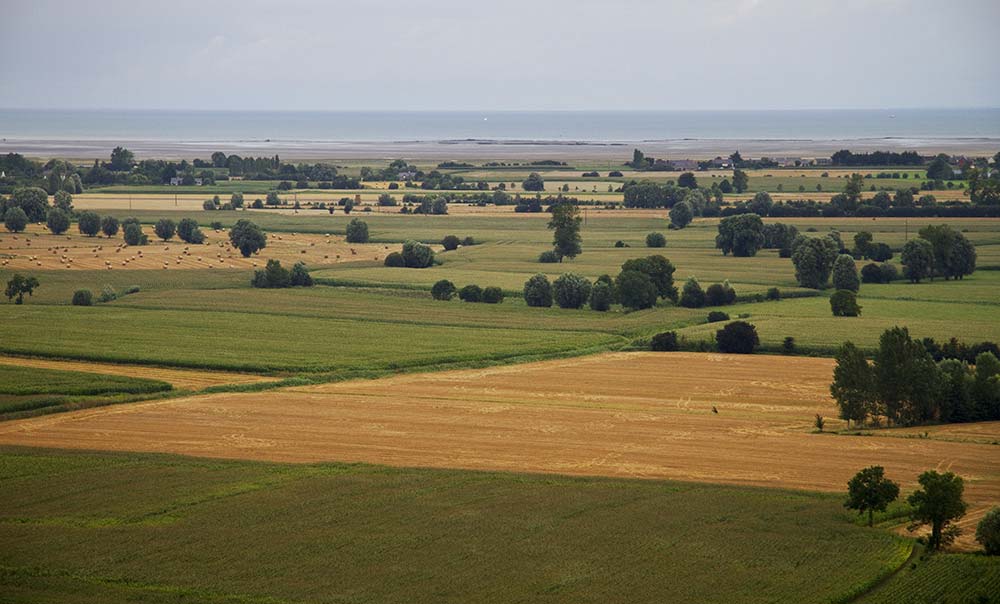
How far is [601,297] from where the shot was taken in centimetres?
8456

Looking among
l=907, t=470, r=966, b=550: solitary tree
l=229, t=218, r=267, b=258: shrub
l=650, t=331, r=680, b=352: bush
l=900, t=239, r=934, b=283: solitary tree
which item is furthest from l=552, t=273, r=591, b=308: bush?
l=907, t=470, r=966, b=550: solitary tree

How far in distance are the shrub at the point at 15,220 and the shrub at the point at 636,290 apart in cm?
6558

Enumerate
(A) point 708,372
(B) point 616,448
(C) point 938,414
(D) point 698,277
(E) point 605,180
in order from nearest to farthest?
(B) point 616,448
(C) point 938,414
(A) point 708,372
(D) point 698,277
(E) point 605,180

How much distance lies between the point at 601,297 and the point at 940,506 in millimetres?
47915

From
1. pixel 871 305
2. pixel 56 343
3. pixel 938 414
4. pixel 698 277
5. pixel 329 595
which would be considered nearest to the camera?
pixel 329 595

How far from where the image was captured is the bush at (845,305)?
7838 cm

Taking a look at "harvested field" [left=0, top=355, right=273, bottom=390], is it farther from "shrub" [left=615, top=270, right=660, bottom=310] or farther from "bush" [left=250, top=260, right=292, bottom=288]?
"shrub" [left=615, top=270, right=660, bottom=310]

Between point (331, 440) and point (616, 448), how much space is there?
10.6 m

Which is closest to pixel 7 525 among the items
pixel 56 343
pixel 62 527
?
pixel 62 527

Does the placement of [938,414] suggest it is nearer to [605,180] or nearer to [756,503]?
[756,503]

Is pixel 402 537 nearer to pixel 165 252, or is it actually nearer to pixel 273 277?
pixel 273 277

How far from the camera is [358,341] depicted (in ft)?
236

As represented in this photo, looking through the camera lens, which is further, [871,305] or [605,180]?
[605,180]

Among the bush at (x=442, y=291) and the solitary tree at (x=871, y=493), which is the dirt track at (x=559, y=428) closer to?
the solitary tree at (x=871, y=493)
